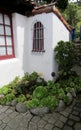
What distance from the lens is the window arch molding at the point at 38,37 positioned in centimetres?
662

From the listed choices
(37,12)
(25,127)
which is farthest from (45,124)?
(37,12)

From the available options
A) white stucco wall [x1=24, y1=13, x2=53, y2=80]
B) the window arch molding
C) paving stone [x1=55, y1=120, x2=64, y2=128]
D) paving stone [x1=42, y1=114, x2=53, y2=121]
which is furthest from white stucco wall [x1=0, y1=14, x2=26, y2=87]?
paving stone [x1=55, y1=120, x2=64, y2=128]

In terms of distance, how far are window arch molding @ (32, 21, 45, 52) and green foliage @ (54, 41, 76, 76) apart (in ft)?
2.50

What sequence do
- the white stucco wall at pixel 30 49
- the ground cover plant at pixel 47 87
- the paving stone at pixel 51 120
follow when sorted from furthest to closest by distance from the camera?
the white stucco wall at pixel 30 49
the ground cover plant at pixel 47 87
the paving stone at pixel 51 120

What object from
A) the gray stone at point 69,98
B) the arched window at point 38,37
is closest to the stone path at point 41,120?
A: the gray stone at point 69,98

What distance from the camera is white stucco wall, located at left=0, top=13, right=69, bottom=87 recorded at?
622 centimetres

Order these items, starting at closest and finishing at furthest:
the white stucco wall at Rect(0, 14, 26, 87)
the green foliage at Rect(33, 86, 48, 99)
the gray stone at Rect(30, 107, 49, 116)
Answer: the gray stone at Rect(30, 107, 49, 116)
the green foliage at Rect(33, 86, 48, 99)
the white stucco wall at Rect(0, 14, 26, 87)

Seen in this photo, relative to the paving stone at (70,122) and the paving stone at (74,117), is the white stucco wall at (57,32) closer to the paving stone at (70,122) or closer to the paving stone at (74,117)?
the paving stone at (74,117)

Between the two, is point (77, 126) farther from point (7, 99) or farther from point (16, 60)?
point (16, 60)

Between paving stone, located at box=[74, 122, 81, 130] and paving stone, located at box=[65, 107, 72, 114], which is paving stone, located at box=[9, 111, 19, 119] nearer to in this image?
paving stone, located at box=[65, 107, 72, 114]

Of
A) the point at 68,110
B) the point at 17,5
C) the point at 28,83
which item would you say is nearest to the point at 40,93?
the point at 68,110

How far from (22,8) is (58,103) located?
4.35 meters

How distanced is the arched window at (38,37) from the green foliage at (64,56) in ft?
2.47

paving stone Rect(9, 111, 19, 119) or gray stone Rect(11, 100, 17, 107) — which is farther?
gray stone Rect(11, 100, 17, 107)
